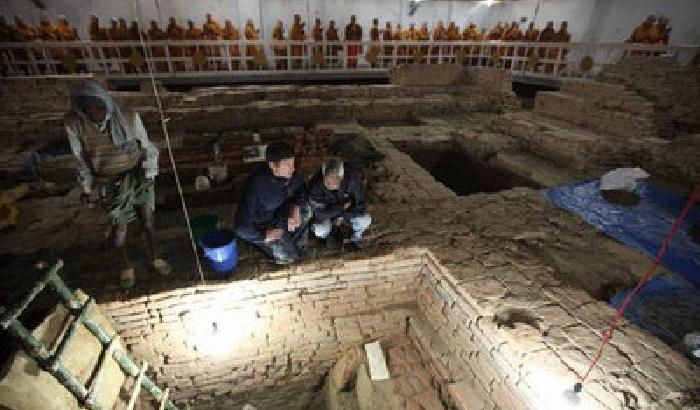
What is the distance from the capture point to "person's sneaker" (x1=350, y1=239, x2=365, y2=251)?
14.3 feet

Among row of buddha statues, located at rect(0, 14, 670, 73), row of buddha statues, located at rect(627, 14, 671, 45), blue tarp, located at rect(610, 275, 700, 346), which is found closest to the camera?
blue tarp, located at rect(610, 275, 700, 346)

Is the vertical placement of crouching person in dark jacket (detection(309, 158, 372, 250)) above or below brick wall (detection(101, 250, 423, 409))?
above

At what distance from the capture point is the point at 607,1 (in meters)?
14.2

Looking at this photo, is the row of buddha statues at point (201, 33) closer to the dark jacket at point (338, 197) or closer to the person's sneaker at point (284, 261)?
the dark jacket at point (338, 197)

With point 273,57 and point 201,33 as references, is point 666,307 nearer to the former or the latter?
point 273,57

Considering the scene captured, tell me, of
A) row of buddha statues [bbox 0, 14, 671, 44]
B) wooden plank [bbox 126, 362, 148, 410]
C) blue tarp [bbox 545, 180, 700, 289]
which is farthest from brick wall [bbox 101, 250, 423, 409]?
row of buddha statues [bbox 0, 14, 671, 44]

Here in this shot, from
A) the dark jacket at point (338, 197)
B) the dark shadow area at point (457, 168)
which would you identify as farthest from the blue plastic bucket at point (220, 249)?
the dark shadow area at point (457, 168)

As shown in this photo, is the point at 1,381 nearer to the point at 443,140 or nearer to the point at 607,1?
the point at 443,140

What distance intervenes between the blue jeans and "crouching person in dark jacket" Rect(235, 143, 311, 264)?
17 cm

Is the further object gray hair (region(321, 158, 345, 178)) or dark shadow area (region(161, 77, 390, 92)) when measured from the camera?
dark shadow area (region(161, 77, 390, 92))

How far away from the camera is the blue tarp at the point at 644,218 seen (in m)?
4.45

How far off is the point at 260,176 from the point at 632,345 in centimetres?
395

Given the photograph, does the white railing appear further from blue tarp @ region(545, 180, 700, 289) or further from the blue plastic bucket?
the blue plastic bucket

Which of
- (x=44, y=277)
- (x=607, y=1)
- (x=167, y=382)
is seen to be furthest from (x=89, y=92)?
(x=607, y=1)
